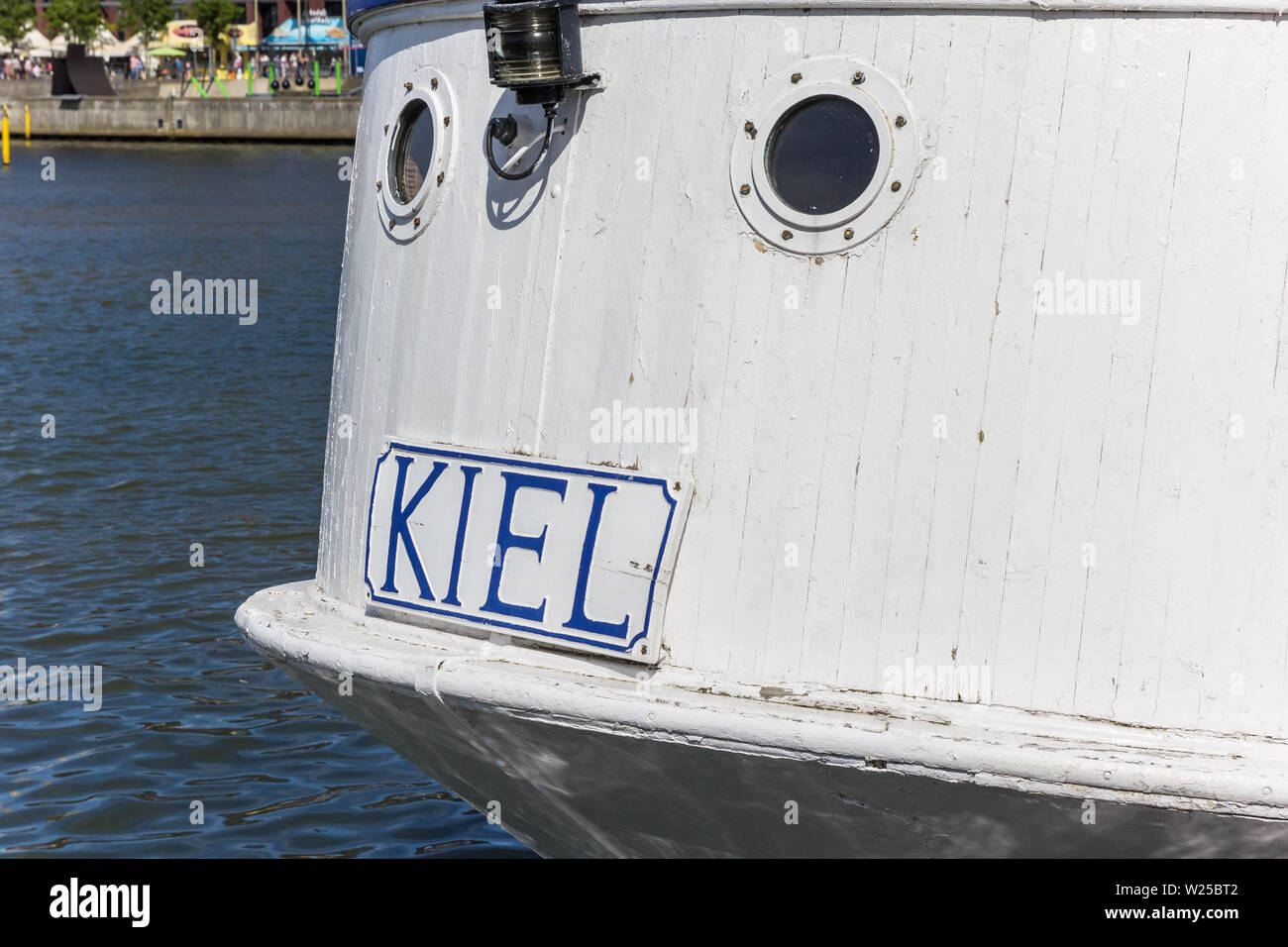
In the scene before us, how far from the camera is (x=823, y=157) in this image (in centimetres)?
443

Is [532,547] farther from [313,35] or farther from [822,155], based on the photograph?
[313,35]

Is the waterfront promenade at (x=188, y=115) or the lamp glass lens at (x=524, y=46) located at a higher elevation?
the waterfront promenade at (x=188, y=115)

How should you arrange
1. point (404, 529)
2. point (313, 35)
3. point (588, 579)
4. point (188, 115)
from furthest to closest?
point (313, 35) → point (188, 115) → point (404, 529) → point (588, 579)

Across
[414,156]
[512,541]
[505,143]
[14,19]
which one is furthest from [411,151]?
[14,19]

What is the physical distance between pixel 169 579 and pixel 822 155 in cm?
863

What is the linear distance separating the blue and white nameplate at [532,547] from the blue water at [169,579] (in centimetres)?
332

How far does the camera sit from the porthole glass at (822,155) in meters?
4.38

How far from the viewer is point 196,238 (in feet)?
128

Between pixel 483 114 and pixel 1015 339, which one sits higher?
pixel 483 114

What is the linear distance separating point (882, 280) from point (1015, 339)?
1.24ft

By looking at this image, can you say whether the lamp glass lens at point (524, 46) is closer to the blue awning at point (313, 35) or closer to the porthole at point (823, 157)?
the porthole at point (823, 157)

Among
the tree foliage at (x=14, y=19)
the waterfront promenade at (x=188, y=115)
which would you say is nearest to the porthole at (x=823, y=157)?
the waterfront promenade at (x=188, y=115)
